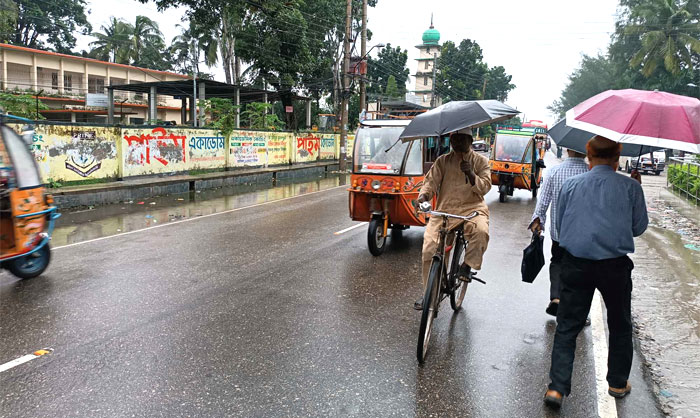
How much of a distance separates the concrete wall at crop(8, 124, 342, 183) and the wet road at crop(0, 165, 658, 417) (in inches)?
245

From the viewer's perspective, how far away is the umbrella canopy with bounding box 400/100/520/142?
4619 mm

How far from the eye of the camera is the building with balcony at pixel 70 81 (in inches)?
1357

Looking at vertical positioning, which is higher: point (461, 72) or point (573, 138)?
point (461, 72)

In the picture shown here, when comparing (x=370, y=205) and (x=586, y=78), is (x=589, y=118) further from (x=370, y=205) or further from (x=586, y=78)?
(x=586, y=78)

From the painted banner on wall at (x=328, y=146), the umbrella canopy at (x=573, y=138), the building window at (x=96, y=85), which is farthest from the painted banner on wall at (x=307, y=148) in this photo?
the building window at (x=96, y=85)

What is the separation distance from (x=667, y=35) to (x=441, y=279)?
52.6 m

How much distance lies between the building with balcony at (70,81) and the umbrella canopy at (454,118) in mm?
30833

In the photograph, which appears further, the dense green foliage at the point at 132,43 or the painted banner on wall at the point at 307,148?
the dense green foliage at the point at 132,43

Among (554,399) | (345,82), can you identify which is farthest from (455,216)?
(345,82)

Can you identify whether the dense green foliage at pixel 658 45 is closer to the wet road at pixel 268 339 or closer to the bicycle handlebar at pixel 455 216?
the wet road at pixel 268 339

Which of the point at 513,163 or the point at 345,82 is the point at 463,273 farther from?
the point at 345,82

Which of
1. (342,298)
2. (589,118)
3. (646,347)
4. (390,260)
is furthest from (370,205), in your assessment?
(589,118)

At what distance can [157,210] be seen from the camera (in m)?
13.0

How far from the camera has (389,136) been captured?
Answer: 8680 millimetres
